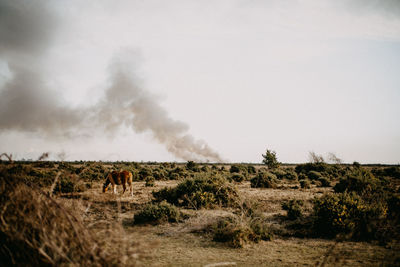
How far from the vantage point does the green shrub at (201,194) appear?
11.1 m

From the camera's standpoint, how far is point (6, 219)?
11.6 ft

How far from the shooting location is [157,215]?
8820mm

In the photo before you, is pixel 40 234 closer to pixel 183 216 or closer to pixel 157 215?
pixel 157 215

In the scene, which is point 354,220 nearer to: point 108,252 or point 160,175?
point 108,252

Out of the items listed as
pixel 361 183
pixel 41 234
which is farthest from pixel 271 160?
pixel 41 234

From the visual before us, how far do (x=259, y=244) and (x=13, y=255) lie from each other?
20.0 feet

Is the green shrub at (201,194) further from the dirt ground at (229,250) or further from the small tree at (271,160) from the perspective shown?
the small tree at (271,160)

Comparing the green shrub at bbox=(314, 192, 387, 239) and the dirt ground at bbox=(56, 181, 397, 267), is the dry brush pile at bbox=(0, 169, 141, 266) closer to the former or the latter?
the dirt ground at bbox=(56, 181, 397, 267)

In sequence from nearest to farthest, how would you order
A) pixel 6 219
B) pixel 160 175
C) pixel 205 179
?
pixel 6 219 → pixel 205 179 → pixel 160 175

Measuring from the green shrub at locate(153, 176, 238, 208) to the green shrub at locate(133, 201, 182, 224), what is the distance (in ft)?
6.72

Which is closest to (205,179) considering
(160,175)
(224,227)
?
(224,227)

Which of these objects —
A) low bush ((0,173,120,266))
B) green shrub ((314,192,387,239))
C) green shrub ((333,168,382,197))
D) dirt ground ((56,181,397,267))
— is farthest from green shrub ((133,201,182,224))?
green shrub ((333,168,382,197))

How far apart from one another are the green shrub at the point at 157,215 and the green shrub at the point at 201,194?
2.05m

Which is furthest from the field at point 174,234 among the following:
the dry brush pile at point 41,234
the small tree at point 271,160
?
the small tree at point 271,160
